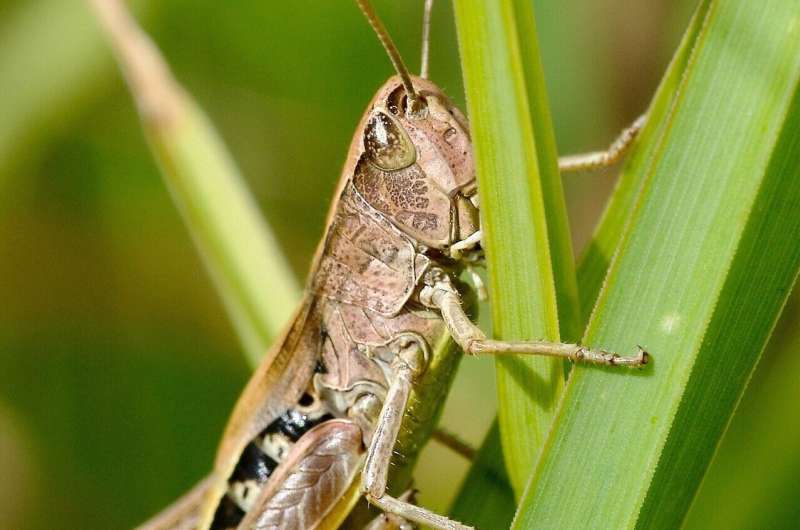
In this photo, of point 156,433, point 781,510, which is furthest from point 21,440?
point 781,510

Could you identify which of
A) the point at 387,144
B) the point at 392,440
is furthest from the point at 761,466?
the point at 387,144

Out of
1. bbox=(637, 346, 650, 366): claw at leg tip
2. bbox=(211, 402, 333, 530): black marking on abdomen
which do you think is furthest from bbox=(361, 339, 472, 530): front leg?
bbox=(637, 346, 650, 366): claw at leg tip

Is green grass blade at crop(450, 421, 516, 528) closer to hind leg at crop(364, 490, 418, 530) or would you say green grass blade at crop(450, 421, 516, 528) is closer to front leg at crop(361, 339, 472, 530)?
front leg at crop(361, 339, 472, 530)

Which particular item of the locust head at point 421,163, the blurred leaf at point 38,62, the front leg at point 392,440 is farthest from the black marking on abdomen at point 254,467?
the blurred leaf at point 38,62

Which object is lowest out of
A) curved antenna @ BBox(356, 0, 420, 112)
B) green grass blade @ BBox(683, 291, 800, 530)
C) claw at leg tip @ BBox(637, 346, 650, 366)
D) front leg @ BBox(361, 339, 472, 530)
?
front leg @ BBox(361, 339, 472, 530)

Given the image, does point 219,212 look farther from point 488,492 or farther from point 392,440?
point 488,492

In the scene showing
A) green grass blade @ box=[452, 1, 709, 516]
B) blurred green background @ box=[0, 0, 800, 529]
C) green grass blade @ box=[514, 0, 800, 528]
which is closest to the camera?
green grass blade @ box=[514, 0, 800, 528]

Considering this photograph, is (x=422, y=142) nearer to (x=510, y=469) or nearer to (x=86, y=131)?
(x=510, y=469)
